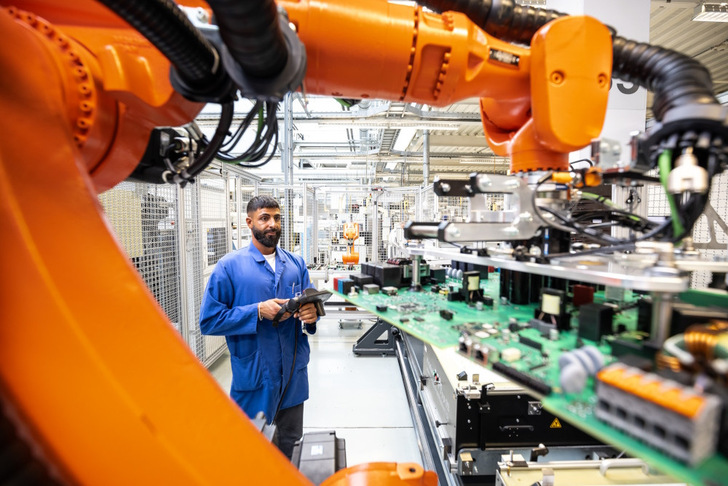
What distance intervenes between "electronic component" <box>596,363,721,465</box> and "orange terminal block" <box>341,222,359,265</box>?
5.93 metres

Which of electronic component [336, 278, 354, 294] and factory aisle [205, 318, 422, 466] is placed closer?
electronic component [336, 278, 354, 294]

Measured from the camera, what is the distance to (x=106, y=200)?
272 cm

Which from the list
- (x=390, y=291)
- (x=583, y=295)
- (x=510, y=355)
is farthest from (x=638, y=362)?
(x=390, y=291)

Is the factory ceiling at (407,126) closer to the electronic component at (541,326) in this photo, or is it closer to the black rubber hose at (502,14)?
the black rubber hose at (502,14)

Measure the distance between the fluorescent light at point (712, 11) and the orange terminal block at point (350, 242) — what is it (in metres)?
5.76

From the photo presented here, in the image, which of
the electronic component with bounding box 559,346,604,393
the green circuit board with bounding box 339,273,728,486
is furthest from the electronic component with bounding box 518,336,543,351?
the electronic component with bounding box 559,346,604,393

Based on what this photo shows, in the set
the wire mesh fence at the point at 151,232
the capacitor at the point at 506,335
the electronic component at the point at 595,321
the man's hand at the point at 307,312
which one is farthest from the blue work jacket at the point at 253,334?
the electronic component at the point at 595,321

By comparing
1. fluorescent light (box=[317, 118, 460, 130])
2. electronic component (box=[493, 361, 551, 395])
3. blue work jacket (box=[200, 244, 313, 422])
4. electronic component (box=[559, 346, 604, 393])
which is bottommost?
blue work jacket (box=[200, 244, 313, 422])

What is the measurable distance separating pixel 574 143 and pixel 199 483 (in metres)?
1.42

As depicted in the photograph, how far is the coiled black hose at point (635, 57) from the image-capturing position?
0.95 meters

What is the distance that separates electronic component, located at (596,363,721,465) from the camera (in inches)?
19.9

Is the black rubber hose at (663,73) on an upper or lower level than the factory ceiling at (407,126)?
lower

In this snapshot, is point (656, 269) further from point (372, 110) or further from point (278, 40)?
point (372, 110)

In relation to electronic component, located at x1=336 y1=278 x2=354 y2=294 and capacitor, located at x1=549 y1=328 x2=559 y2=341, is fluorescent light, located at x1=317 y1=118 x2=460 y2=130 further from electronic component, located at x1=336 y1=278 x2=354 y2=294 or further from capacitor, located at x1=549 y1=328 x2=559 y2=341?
capacitor, located at x1=549 y1=328 x2=559 y2=341
